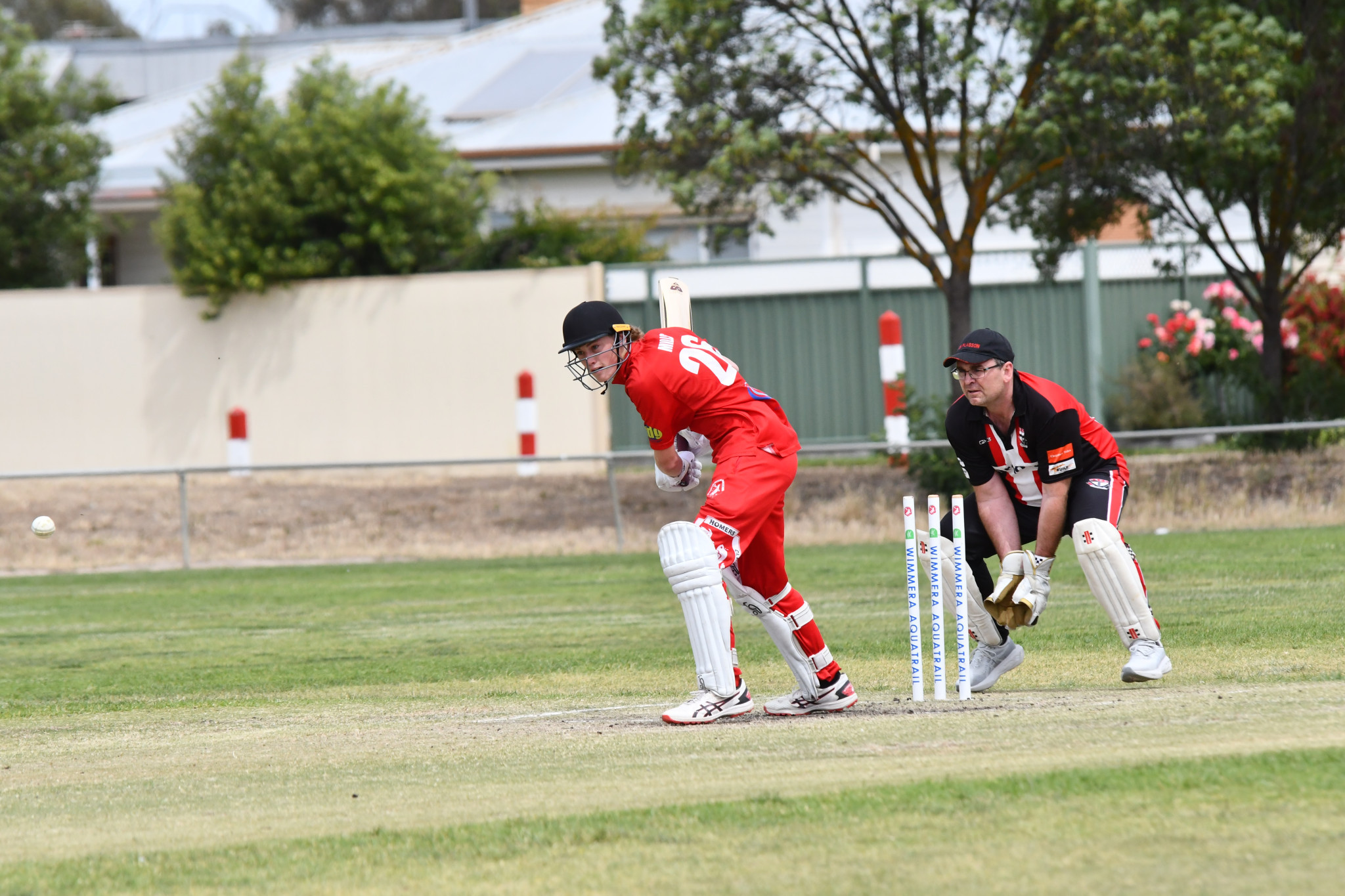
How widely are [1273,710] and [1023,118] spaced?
12021mm

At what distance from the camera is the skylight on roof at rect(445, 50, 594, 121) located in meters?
29.8

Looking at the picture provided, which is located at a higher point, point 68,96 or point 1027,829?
point 68,96

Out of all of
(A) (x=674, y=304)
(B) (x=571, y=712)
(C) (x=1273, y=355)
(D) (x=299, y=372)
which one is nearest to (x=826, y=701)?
(B) (x=571, y=712)

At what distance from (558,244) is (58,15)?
137ft

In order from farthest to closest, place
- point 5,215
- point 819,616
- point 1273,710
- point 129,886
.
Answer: point 5,215 < point 819,616 < point 1273,710 < point 129,886

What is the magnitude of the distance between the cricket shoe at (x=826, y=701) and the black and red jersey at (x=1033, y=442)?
126 cm

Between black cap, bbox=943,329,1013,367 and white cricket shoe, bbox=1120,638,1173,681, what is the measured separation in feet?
→ 4.71

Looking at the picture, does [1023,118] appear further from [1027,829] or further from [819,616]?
[1027,829]

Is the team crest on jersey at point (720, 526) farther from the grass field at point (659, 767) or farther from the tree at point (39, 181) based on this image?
the tree at point (39, 181)

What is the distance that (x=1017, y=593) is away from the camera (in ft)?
24.6

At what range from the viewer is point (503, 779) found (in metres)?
5.75

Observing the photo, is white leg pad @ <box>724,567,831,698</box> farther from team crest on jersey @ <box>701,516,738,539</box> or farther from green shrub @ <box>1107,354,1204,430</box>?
green shrub @ <box>1107,354,1204,430</box>

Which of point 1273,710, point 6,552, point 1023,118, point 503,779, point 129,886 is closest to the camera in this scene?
point 129,886

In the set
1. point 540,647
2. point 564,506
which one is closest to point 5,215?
point 564,506
